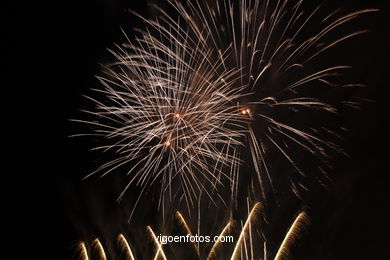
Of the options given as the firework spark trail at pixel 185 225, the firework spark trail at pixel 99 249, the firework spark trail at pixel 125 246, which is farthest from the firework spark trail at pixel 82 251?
the firework spark trail at pixel 185 225

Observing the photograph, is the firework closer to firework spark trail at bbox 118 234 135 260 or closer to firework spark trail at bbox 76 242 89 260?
firework spark trail at bbox 118 234 135 260

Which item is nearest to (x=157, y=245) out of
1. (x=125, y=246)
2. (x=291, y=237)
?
(x=125, y=246)

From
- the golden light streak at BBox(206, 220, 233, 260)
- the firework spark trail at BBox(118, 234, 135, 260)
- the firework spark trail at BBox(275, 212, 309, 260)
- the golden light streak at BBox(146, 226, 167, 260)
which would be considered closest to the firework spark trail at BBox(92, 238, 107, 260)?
the firework spark trail at BBox(118, 234, 135, 260)

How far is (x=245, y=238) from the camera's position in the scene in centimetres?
1077

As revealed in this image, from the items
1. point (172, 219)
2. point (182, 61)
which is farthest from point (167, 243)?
point (182, 61)

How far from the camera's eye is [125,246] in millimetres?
11938

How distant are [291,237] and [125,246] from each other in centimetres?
463

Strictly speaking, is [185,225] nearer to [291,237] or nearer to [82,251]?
[291,237]

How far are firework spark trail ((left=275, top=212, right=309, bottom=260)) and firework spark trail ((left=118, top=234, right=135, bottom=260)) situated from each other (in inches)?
160

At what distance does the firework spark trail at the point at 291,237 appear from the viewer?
10.5 metres

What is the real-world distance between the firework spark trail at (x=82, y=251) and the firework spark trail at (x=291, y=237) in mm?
5653

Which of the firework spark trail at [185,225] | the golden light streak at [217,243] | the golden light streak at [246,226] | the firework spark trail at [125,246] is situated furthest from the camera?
the firework spark trail at [125,246]

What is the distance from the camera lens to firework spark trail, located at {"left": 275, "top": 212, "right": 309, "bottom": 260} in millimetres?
10508

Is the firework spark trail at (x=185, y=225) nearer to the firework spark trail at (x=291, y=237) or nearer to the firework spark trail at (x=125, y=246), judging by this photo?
the firework spark trail at (x=125, y=246)
